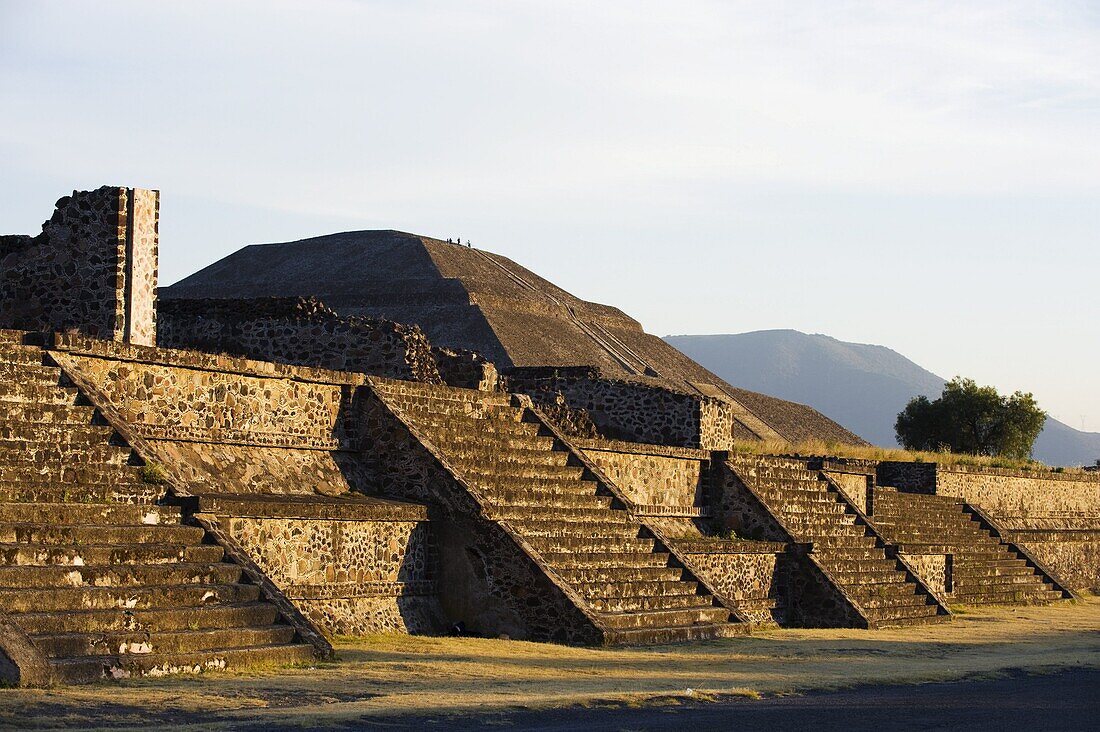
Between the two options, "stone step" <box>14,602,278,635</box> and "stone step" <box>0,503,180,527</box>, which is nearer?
"stone step" <box>14,602,278,635</box>

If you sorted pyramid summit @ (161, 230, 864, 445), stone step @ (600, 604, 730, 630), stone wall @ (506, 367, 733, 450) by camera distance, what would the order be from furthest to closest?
pyramid summit @ (161, 230, 864, 445), stone wall @ (506, 367, 733, 450), stone step @ (600, 604, 730, 630)

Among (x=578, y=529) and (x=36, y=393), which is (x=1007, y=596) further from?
(x=36, y=393)

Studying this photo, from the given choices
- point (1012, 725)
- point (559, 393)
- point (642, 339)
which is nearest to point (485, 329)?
point (642, 339)

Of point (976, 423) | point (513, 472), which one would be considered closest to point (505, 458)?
point (513, 472)

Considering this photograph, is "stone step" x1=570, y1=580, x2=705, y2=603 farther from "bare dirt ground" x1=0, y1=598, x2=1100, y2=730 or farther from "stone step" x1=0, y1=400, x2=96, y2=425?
"stone step" x1=0, y1=400, x2=96, y2=425

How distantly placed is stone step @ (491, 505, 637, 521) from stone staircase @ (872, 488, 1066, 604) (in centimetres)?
884

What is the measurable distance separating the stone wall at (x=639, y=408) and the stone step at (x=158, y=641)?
13.2 meters

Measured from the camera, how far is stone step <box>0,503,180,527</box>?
13305 millimetres

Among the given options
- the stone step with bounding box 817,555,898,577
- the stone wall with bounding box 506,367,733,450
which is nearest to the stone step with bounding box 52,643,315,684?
the stone step with bounding box 817,555,898,577

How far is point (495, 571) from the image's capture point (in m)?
17.9

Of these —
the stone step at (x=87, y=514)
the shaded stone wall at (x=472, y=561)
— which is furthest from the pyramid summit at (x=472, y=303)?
the stone step at (x=87, y=514)

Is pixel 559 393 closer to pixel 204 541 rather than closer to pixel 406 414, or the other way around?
pixel 406 414

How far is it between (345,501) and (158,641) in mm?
4807

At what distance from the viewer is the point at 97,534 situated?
13719 millimetres
